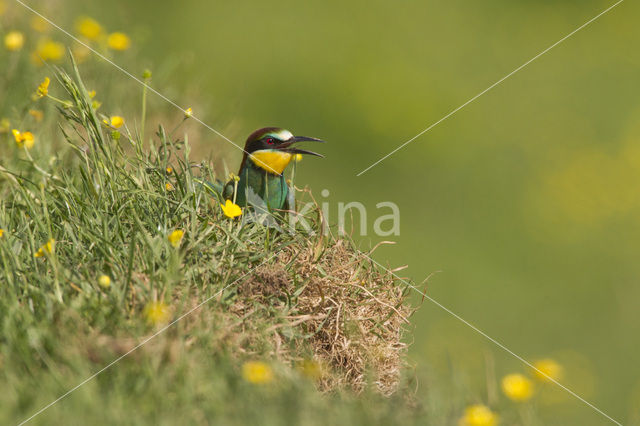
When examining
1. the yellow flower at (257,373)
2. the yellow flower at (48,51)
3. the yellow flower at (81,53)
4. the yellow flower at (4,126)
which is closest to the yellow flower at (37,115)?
the yellow flower at (4,126)

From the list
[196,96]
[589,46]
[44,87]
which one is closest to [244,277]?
[44,87]

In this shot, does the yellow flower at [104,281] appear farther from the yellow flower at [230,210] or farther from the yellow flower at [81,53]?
the yellow flower at [81,53]

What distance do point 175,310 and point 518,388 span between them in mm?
989

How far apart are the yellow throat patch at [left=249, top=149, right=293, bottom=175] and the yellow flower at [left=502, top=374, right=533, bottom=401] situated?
127cm

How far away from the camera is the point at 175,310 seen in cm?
204

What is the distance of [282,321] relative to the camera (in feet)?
7.25

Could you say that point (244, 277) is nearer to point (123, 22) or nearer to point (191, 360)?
point (191, 360)

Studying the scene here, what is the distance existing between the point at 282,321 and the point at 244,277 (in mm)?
184

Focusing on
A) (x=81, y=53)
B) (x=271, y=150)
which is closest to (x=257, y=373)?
(x=271, y=150)

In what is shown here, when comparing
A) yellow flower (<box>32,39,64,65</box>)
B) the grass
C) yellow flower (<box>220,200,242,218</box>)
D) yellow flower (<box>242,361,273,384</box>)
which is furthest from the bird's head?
yellow flower (<box>32,39,64,65</box>)

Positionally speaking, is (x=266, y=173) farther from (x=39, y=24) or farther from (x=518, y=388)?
(x=39, y=24)

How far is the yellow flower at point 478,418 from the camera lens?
1777 mm

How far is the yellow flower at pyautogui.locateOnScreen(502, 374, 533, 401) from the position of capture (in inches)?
78.8

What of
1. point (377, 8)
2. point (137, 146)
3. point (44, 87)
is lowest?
point (377, 8)
